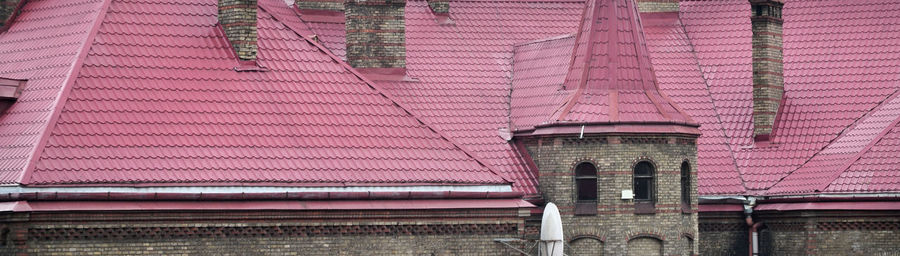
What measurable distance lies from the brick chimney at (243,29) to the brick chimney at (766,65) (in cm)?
1300

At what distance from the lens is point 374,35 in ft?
146

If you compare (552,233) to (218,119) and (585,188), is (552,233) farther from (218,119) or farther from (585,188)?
(218,119)

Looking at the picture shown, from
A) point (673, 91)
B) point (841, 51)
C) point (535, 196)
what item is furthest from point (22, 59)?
point (841, 51)

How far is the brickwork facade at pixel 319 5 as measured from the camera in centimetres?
4725

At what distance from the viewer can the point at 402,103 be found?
41.5 metres

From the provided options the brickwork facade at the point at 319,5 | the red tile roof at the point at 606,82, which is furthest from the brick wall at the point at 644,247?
the brickwork facade at the point at 319,5

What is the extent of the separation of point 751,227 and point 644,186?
427 centimetres

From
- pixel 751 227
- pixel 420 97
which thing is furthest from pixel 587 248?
pixel 420 97

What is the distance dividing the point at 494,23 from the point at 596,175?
7822mm

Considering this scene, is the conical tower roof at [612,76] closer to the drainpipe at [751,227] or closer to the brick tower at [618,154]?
the brick tower at [618,154]

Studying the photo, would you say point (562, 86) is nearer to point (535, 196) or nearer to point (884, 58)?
point (535, 196)

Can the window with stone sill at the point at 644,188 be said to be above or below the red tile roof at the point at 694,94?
below

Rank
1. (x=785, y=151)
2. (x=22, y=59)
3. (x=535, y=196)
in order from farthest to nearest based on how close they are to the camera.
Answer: (x=785, y=151)
(x=535, y=196)
(x=22, y=59)

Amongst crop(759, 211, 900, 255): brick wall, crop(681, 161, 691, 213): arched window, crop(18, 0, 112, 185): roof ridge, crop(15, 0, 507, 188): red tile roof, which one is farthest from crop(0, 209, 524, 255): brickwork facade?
crop(759, 211, 900, 255): brick wall
